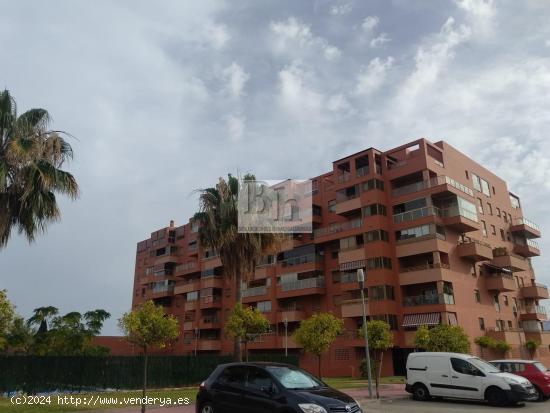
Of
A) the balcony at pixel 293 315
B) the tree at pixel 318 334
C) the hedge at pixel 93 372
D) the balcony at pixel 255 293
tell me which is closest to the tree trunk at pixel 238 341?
the hedge at pixel 93 372

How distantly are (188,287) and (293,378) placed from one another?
57044mm

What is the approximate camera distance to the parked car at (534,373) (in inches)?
748

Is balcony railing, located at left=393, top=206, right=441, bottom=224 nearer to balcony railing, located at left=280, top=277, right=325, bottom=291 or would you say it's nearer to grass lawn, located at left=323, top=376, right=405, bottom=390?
balcony railing, located at left=280, top=277, right=325, bottom=291

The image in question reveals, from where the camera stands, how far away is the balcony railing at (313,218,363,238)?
44.5 m

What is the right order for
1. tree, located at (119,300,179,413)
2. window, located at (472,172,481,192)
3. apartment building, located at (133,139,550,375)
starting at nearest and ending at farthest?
tree, located at (119,300,179,413) → apartment building, located at (133,139,550,375) → window, located at (472,172,481,192)

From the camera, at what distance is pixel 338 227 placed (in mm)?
46469

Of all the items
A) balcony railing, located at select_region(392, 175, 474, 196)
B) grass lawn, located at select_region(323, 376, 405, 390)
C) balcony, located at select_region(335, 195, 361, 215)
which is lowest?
grass lawn, located at select_region(323, 376, 405, 390)

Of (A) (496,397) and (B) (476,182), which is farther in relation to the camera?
(B) (476,182)

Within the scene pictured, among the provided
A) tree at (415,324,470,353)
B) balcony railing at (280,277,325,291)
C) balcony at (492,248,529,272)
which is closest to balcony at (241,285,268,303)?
balcony railing at (280,277,325,291)

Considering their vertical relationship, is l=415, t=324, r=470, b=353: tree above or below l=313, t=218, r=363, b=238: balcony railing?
below

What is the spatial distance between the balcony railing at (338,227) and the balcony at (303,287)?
15.6 ft

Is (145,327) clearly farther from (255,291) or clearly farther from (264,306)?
(255,291)

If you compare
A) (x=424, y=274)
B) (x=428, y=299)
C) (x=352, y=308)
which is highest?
(x=424, y=274)

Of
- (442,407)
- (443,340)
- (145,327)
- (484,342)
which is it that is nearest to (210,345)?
(484,342)
